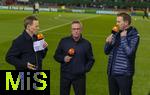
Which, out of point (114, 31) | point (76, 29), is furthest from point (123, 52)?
point (76, 29)

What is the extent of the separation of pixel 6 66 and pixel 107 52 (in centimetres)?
886

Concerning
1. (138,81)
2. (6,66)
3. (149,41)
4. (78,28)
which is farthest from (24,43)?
(149,41)

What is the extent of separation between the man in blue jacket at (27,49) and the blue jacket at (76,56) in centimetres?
66

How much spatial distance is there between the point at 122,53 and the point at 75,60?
104 cm

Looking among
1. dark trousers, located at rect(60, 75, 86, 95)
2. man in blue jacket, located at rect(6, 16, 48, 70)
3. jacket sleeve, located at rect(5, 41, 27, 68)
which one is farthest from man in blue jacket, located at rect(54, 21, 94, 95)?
jacket sleeve, located at rect(5, 41, 27, 68)

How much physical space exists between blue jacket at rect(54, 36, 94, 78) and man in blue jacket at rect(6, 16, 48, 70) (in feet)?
2.18

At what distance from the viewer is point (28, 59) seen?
10.1 meters

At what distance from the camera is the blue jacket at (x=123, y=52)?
10.6m

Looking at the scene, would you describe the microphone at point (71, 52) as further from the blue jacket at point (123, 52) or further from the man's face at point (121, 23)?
the man's face at point (121, 23)

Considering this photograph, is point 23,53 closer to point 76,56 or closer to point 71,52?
point 71,52

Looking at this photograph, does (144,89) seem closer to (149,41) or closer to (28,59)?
(28,59)

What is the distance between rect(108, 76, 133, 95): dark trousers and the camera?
1086 centimetres

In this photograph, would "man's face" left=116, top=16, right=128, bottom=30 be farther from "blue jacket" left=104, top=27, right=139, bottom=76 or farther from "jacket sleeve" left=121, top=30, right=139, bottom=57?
"jacket sleeve" left=121, top=30, right=139, bottom=57

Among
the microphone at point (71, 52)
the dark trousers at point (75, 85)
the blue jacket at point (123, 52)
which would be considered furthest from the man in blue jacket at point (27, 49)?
the blue jacket at point (123, 52)
